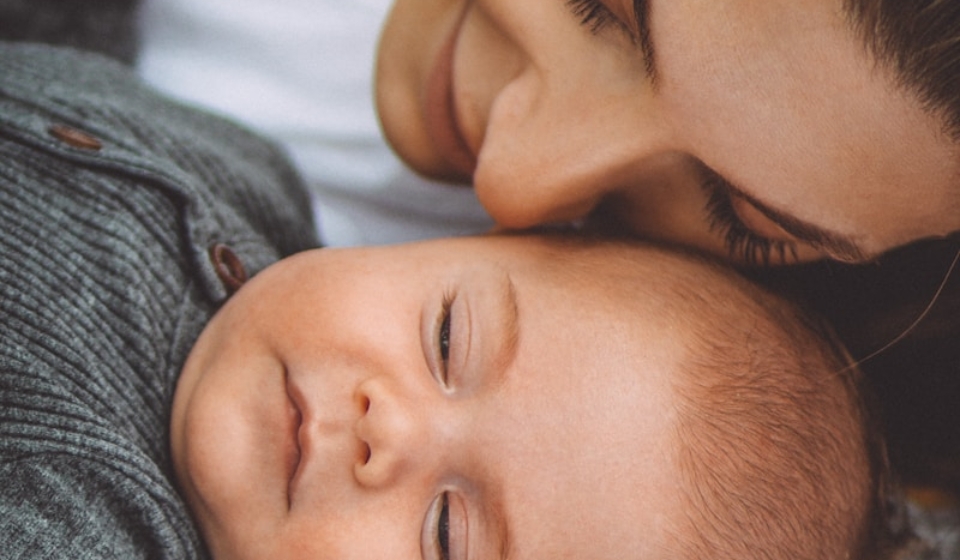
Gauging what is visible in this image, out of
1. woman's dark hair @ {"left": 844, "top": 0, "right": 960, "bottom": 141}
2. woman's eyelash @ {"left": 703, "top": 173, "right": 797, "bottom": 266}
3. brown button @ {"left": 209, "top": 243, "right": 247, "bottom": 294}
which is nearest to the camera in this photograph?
woman's dark hair @ {"left": 844, "top": 0, "right": 960, "bottom": 141}

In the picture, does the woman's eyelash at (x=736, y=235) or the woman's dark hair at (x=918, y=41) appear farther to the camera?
the woman's eyelash at (x=736, y=235)

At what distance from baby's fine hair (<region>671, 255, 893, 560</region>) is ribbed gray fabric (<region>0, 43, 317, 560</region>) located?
569 mm

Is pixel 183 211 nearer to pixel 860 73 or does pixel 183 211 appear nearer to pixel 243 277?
pixel 243 277

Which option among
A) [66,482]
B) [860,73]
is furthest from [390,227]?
[860,73]

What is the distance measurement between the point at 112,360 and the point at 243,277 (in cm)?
24

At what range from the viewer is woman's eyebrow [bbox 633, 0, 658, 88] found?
826 millimetres

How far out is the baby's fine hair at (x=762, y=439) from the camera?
907mm

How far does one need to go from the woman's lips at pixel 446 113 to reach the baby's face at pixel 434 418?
0.29 m

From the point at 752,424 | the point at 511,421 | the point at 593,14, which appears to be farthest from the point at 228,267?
the point at 752,424

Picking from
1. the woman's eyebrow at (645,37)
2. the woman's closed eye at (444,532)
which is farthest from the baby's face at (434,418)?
the woman's eyebrow at (645,37)

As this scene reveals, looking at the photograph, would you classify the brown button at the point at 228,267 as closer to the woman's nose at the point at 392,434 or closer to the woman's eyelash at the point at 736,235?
the woman's nose at the point at 392,434

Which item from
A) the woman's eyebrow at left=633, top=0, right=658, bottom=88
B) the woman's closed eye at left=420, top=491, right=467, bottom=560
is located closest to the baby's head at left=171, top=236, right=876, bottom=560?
the woman's closed eye at left=420, top=491, right=467, bottom=560

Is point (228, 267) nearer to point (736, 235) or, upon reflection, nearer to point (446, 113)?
point (446, 113)

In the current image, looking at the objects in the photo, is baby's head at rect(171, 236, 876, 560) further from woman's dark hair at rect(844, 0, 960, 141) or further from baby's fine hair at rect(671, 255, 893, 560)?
woman's dark hair at rect(844, 0, 960, 141)
